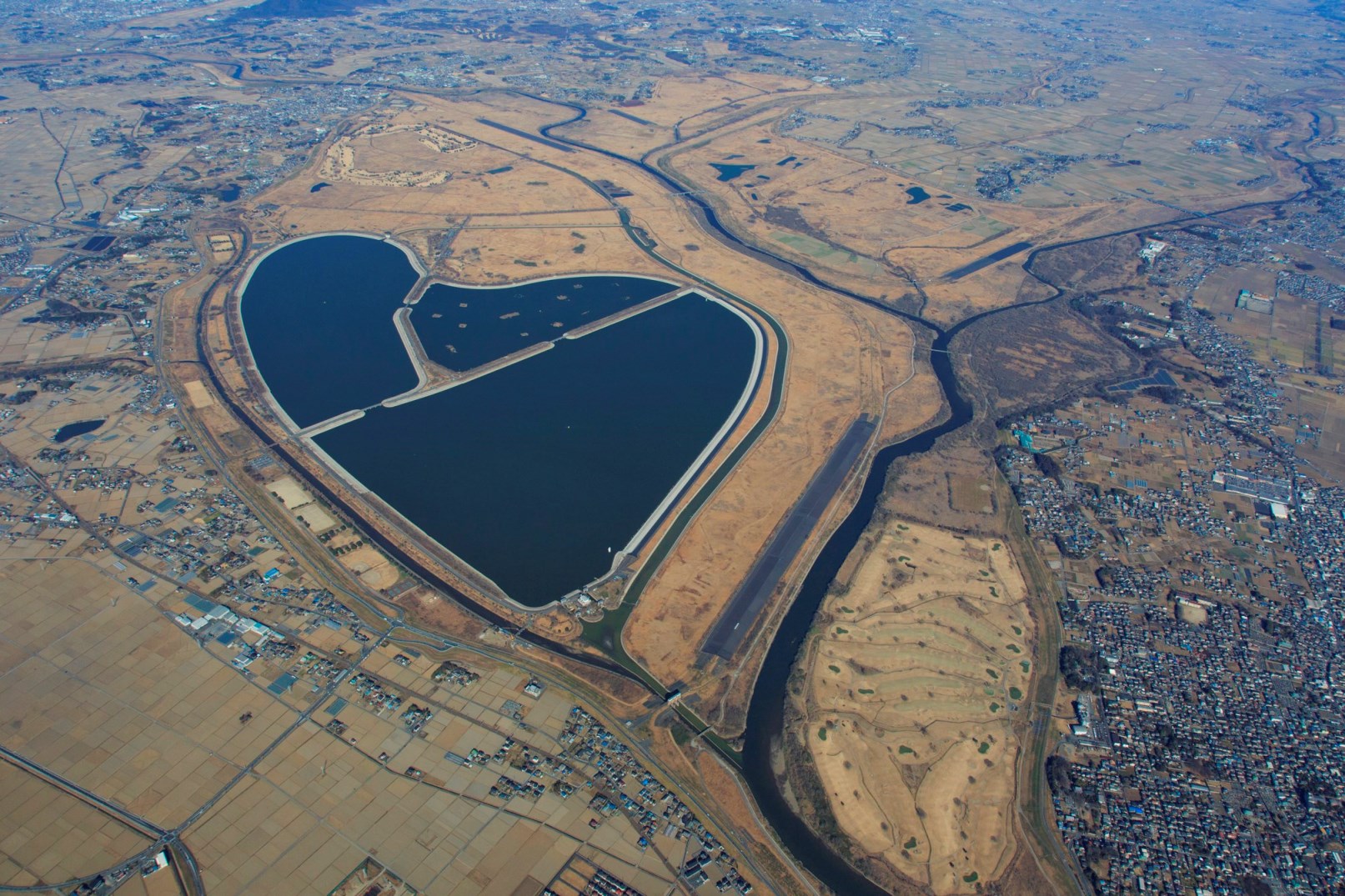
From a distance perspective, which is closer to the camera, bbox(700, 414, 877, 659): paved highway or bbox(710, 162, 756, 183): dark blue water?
bbox(700, 414, 877, 659): paved highway

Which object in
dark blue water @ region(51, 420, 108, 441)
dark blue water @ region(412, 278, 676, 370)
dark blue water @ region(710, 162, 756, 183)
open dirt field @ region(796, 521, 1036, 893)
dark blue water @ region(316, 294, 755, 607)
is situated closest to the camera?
open dirt field @ region(796, 521, 1036, 893)

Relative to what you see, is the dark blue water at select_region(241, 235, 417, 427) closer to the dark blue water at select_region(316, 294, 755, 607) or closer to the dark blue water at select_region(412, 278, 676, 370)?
the dark blue water at select_region(412, 278, 676, 370)

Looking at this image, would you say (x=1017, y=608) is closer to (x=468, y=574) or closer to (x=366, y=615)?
(x=468, y=574)

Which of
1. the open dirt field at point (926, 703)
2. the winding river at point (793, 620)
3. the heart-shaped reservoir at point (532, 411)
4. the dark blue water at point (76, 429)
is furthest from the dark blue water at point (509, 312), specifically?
the open dirt field at point (926, 703)

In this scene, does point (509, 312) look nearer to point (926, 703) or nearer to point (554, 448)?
point (554, 448)

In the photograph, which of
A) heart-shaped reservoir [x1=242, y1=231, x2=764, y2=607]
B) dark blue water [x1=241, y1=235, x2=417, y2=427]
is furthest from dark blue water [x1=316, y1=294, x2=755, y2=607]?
dark blue water [x1=241, y1=235, x2=417, y2=427]

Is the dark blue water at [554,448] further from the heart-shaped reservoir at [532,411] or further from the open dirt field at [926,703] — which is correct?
the open dirt field at [926,703]
